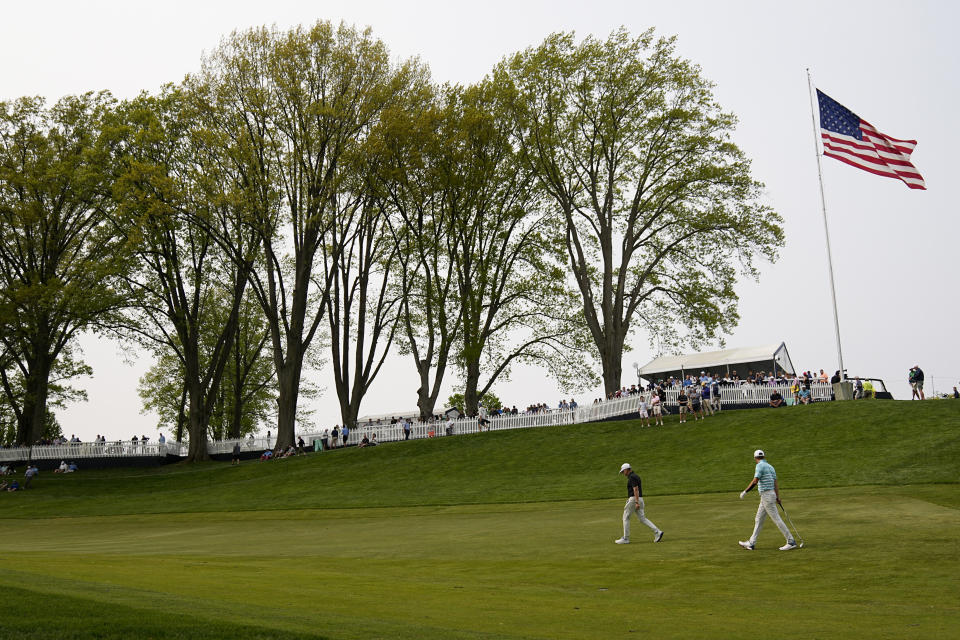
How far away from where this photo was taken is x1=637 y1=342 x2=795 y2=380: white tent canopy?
174ft

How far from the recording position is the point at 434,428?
4591 centimetres

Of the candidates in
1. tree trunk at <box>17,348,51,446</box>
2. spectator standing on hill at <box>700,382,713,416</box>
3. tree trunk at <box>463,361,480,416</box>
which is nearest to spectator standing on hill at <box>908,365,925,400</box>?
spectator standing on hill at <box>700,382,713,416</box>

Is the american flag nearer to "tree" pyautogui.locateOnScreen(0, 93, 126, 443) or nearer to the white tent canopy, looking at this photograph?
the white tent canopy

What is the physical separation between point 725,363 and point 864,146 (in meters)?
25.8

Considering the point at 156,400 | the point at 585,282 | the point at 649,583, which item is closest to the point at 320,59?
the point at 585,282

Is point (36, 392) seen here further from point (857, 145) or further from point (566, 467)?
point (857, 145)

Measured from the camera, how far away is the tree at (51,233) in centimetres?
4247

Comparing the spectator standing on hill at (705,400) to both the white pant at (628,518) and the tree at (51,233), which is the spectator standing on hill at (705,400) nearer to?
the white pant at (628,518)

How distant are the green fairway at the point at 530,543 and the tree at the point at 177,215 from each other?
1024cm

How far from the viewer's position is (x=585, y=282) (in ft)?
144

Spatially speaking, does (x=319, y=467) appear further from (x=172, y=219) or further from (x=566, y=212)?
(x=566, y=212)

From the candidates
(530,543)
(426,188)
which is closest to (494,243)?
(426,188)

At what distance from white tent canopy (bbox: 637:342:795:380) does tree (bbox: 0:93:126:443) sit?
118 ft

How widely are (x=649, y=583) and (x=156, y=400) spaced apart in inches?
2799
